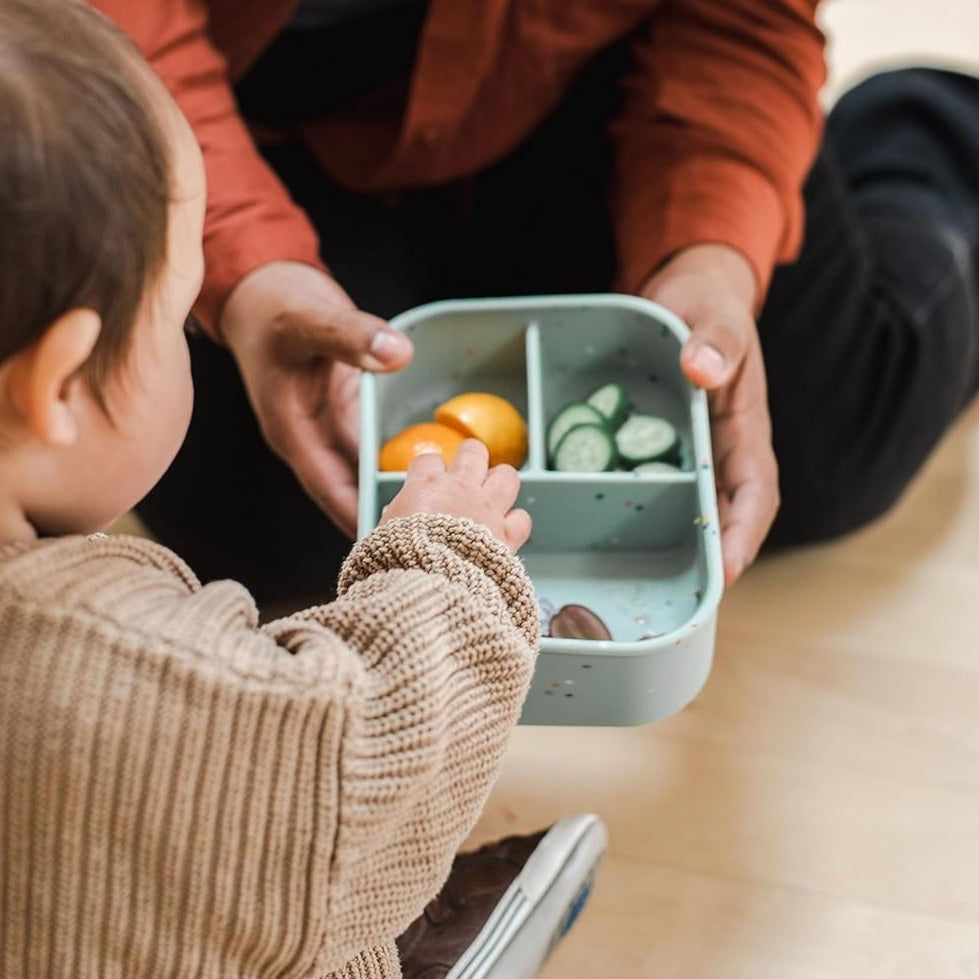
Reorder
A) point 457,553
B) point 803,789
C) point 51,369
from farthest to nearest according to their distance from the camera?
point 803,789, point 457,553, point 51,369

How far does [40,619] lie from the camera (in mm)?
500

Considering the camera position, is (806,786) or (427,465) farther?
(806,786)

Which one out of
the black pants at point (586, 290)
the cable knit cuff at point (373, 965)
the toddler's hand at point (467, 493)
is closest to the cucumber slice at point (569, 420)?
the toddler's hand at point (467, 493)

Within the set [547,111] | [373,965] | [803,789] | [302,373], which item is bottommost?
[803,789]

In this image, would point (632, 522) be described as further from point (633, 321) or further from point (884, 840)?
point (884, 840)

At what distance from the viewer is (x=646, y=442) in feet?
2.68

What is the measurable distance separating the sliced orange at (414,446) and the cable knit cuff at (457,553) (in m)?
0.15

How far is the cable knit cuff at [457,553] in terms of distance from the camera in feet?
2.02

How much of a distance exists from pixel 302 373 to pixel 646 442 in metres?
0.25

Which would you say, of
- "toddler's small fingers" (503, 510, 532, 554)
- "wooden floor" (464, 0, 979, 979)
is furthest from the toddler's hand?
"wooden floor" (464, 0, 979, 979)

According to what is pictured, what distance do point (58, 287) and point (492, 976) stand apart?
0.50 meters

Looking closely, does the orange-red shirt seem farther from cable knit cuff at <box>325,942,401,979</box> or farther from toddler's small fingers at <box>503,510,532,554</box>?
cable knit cuff at <box>325,942,401,979</box>

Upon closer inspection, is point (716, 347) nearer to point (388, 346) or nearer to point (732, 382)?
point (732, 382)

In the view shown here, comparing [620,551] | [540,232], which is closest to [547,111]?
[540,232]
